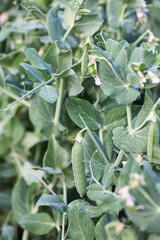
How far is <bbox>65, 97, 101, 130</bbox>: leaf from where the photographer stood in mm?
552

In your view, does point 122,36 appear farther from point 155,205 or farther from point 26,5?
point 155,205

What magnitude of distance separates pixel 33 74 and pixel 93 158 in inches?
6.9

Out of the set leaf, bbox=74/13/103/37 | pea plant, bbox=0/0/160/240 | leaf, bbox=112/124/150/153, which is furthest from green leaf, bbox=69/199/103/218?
leaf, bbox=74/13/103/37

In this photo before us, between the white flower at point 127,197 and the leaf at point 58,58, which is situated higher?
the leaf at point 58,58

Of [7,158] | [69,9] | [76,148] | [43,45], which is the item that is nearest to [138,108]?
[76,148]

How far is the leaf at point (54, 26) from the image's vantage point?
0.57m

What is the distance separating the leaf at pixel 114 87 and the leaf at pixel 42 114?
18 centimetres

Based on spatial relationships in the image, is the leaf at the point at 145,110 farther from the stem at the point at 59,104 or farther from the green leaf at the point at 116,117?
the stem at the point at 59,104

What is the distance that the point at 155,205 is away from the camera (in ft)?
1.20

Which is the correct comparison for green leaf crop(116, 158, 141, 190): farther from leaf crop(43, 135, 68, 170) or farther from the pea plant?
leaf crop(43, 135, 68, 170)

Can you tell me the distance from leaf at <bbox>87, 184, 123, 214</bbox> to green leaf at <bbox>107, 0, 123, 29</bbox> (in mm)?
419

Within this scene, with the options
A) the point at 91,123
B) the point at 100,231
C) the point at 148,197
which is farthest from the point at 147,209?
the point at 91,123

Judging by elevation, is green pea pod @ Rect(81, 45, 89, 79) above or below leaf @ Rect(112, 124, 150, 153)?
above

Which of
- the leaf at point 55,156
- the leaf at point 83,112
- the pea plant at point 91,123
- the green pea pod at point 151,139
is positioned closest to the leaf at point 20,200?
the pea plant at point 91,123
